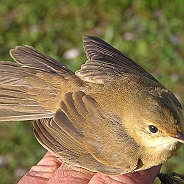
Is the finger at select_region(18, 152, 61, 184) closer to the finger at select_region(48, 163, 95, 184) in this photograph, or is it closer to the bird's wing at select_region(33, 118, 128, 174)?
the finger at select_region(48, 163, 95, 184)

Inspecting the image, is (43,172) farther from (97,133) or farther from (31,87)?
(31,87)

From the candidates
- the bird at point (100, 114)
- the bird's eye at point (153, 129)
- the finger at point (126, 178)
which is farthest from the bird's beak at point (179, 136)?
the finger at point (126, 178)

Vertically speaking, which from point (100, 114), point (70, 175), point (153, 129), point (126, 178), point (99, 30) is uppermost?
point (99, 30)

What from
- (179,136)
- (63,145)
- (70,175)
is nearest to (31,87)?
(63,145)

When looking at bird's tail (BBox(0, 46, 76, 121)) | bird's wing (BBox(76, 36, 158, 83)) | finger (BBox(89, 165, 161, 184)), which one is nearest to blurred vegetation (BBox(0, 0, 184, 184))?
bird's tail (BBox(0, 46, 76, 121))

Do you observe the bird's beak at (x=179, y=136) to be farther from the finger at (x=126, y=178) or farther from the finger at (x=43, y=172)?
the finger at (x=43, y=172)

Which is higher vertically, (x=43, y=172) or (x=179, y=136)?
(x=179, y=136)

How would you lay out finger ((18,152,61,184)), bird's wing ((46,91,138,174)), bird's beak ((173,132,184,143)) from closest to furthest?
bird's beak ((173,132,184,143)) → bird's wing ((46,91,138,174)) → finger ((18,152,61,184))
